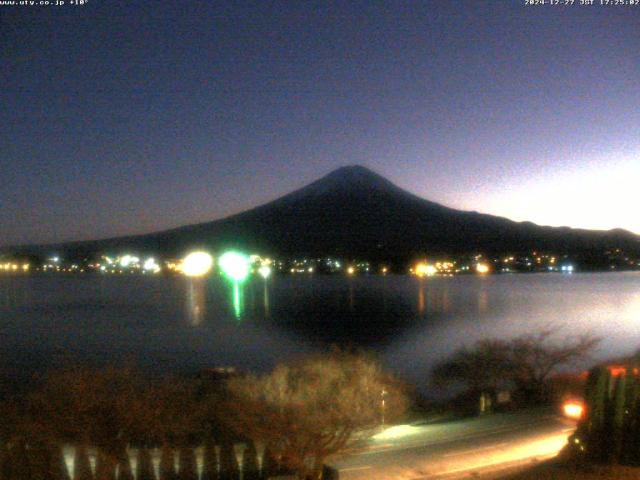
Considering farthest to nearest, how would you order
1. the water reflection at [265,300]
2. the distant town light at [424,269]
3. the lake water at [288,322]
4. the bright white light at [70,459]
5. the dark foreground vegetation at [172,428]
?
the distant town light at [424,269] → the water reflection at [265,300] → the lake water at [288,322] → the dark foreground vegetation at [172,428] → the bright white light at [70,459]

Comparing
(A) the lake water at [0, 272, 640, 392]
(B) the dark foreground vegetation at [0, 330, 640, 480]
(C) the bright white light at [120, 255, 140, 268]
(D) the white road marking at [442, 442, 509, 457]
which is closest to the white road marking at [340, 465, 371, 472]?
(B) the dark foreground vegetation at [0, 330, 640, 480]

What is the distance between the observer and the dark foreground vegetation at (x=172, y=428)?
7.89 metres

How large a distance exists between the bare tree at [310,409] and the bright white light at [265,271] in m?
77.2

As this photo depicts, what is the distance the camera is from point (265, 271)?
90.5m

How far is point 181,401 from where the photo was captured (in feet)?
32.0

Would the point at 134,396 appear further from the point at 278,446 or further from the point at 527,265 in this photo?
the point at 527,265

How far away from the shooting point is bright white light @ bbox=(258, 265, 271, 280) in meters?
88.2

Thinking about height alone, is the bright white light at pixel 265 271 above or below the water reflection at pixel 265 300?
above

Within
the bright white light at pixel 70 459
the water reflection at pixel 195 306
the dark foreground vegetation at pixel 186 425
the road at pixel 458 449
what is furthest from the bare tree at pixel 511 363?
the water reflection at pixel 195 306

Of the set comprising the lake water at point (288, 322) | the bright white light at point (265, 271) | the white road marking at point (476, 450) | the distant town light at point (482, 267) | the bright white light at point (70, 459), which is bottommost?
the lake water at point (288, 322)

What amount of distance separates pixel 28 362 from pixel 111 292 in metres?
48.0

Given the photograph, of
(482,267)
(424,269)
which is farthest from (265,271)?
(482,267)

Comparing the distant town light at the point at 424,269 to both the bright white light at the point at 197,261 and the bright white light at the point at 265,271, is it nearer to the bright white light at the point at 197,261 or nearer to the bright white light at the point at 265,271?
the bright white light at the point at 265,271

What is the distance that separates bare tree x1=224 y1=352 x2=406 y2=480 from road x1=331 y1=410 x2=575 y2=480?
0.41 m
